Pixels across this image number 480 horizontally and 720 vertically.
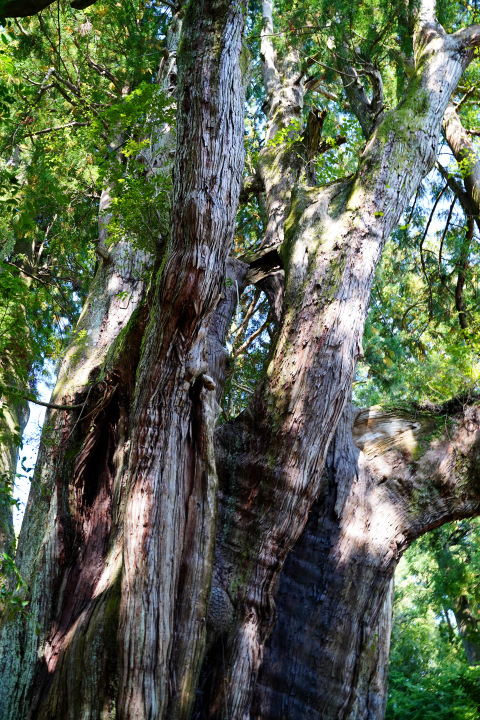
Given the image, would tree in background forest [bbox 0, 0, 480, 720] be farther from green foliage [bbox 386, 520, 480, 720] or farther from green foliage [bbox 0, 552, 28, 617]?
green foliage [bbox 386, 520, 480, 720]

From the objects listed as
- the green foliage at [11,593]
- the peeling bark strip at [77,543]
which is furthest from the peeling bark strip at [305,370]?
the green foliage at [11,593]

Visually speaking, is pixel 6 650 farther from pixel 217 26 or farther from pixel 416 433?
pixel 217 26

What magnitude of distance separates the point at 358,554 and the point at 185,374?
1786 mm

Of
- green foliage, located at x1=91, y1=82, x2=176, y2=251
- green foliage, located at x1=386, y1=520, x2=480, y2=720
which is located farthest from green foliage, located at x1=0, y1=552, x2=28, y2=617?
green foliage, located at x1=386, y1=520, x2=480, y2=720

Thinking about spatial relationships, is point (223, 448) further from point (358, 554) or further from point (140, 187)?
point (140, 187)

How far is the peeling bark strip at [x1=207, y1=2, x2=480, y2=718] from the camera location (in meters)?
3.93

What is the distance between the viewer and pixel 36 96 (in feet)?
27.6

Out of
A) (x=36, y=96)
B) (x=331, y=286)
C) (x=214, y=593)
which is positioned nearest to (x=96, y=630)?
(x=214, y=593)

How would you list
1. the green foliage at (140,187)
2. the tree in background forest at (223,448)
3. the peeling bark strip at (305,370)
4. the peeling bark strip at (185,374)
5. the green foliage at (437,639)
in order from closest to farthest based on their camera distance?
1. the peeling bark strip at (185,374)
2. the tree in background forest at (223,448)
3. the peeling bark strip at (305,370)
4. the green foliage at (140,187)
5. the green foliage at (437,639)

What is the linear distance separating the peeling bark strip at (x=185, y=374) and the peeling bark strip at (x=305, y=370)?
303mm

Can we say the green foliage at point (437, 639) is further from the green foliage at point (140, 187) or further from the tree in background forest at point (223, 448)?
the green foliage at point (140, 187)

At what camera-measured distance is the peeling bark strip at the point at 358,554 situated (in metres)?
4.02

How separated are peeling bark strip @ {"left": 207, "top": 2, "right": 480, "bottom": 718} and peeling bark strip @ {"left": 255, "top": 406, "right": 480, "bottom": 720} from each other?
1.13 ft

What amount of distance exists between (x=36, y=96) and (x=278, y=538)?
704 cm
